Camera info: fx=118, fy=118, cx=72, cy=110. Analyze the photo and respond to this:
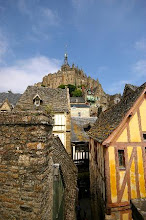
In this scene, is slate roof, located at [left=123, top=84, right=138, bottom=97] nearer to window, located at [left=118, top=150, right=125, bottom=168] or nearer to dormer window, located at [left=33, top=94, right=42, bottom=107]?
window, located at [left=118, top=150, right=125, bottom=168]

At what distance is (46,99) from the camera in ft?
48.5

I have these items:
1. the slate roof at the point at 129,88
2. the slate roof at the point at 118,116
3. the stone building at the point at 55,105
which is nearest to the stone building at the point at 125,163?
the slate roof at the point at 118,116

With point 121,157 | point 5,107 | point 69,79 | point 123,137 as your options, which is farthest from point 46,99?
point 69,79

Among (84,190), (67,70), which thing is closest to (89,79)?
(67,70)

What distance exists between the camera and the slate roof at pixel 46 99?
43.8 feet

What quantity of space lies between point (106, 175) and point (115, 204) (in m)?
1.31

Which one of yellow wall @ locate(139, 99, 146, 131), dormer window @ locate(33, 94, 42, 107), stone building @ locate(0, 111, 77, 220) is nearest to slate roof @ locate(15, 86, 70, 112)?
dormer window @ locate(33, 94, 42, 107)

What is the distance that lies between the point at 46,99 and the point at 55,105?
1.73 m

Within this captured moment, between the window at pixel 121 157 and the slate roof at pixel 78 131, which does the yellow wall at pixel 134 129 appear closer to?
the window at pixel 121 157

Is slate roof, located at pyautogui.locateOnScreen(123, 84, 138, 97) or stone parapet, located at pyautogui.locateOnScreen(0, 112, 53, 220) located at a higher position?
slate roof, located at pyautogui.locateOnScreen(123, 84, 138, 97)

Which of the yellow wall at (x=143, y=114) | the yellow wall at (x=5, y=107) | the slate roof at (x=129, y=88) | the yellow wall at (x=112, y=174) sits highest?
the yellow wall at (x=5, y=107)

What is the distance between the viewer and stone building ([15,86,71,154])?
1265cm

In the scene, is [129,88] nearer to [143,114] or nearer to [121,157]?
[143,114]

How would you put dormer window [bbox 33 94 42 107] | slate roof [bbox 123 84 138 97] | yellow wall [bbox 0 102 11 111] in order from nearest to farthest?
slate roof [bbox 123 84 138 97], dormer window [bbox 33 94 42 107], yellow wall [bbox 0 102 11 111]
